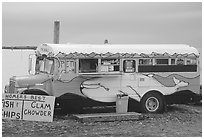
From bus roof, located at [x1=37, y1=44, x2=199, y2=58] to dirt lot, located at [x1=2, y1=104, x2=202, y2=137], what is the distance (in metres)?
2.10

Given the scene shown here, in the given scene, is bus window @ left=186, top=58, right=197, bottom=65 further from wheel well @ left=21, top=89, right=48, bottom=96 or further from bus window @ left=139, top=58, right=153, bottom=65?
wheel well @ left=21, top=89, right=48, bottom=96

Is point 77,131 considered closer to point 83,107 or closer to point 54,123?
point 54,123

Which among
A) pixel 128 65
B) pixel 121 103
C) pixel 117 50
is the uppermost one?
pixel 117 50

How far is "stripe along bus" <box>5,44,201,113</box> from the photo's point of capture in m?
12.1

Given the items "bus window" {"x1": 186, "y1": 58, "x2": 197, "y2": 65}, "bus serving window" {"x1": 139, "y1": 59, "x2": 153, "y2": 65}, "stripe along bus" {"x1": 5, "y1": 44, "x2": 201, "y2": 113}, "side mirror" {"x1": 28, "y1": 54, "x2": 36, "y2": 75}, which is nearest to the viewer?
"stripe along bus" {"x1": 5, "y1": 44, "x2": 201, "y2": 113}

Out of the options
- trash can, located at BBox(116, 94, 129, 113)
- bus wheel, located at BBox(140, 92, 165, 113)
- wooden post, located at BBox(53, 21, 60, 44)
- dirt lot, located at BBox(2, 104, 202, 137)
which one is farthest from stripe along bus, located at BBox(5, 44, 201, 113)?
wooden post, located at BBox(53, 21, 60, 44)

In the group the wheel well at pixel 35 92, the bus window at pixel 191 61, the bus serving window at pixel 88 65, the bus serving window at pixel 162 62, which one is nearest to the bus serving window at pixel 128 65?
the bus serving window at pixel 162 62

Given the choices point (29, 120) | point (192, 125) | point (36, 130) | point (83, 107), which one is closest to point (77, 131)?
point (36, 130)

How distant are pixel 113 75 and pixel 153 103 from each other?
1.89m

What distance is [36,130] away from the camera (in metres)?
9.97

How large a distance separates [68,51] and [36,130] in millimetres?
3178

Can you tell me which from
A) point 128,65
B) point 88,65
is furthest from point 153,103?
point 88,65

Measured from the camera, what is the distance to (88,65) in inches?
488

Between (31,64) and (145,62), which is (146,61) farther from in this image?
(31,64)
